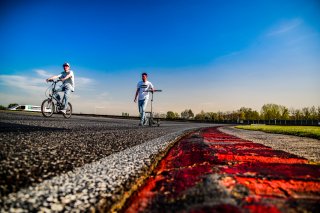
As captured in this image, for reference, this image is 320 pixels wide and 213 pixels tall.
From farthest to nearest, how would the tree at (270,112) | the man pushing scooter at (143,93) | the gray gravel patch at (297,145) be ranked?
the tree at (270,112), the man pushing scooter at (143,93), the gray gravel patch at (297,145)

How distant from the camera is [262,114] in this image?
383ft

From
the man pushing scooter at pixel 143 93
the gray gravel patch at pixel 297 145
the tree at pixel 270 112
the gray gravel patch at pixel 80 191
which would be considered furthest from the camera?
the tree at pixel 270 112

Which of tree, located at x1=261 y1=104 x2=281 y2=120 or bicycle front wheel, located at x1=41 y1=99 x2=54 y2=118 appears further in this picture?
tree, located at x1=261 y1=104 x2=281 y2=120

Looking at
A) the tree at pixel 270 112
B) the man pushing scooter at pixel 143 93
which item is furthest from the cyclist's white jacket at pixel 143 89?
the tree at pixel 270 112

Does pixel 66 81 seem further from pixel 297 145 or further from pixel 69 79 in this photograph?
pixel 297 145

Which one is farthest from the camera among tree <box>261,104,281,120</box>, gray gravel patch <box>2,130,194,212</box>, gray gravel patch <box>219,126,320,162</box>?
tree <box>261,104,281,120</box>

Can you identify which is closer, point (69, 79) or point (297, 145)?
point (297, 145)

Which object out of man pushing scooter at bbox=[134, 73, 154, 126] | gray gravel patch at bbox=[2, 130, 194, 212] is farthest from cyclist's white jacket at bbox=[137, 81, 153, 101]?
gray gravel patch at bbox=[2, 130, 194, 212]

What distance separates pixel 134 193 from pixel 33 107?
23460mm

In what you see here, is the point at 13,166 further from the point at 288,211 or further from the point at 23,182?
the point at 288,211

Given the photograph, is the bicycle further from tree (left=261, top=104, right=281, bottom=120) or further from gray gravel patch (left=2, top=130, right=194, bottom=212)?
tree (left=261, top=104, right=281, bottom=120)

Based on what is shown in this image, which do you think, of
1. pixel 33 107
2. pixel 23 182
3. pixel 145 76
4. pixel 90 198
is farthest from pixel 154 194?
pixel 33 107

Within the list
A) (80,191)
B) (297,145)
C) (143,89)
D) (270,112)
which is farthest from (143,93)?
(270,112)

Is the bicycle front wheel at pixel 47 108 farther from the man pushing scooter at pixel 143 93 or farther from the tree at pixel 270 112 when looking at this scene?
the tree at pixel 270 112
